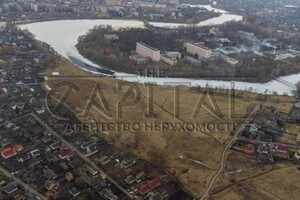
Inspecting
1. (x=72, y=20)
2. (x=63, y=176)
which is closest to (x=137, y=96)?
(x=63, y=176)

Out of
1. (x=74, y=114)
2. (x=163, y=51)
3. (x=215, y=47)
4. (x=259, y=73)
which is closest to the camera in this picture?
(x=74, y=114)

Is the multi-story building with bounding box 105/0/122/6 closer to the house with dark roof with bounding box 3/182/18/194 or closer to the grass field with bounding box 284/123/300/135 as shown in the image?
the grass field with bounding box 284/123/300/135

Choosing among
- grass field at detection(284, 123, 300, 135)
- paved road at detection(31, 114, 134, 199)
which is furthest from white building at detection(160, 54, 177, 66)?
paved road at detection(31, 114, 134, 199)

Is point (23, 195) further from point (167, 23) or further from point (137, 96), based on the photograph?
point (167, 23)

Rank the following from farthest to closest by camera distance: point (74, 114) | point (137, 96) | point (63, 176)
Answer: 1. point (137, 96)
2. point (74, 114)
3. point (63, 176)

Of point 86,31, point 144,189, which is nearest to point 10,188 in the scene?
point 144,189

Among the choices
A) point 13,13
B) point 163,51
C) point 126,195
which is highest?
point 13,13
